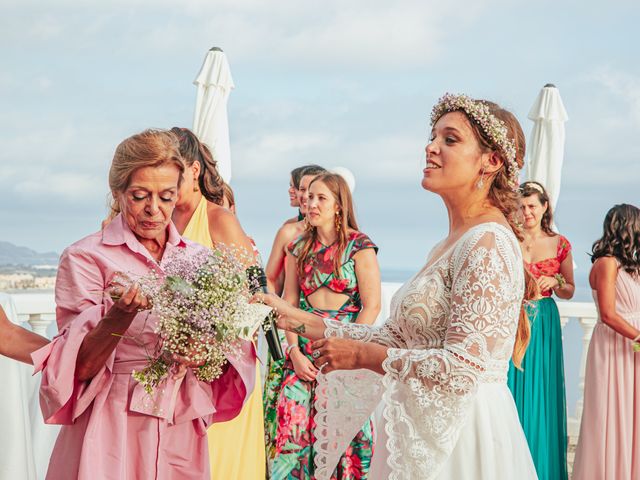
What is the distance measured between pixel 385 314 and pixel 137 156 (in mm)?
4574

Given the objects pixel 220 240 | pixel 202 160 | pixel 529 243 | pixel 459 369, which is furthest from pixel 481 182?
pixel 529 243

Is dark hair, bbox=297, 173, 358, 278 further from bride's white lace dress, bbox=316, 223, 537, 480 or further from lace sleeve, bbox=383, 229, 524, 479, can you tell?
lace sleeve, bbox=383, 229, 524, 479

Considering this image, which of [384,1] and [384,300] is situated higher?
[384,1]

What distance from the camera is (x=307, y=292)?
588 cm

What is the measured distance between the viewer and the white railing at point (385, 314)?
6.43 metres

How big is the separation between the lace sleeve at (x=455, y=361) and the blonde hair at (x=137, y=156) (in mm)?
1052

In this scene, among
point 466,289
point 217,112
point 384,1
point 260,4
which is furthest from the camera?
point 384,1

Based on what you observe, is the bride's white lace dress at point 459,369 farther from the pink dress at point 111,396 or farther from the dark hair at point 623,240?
the dark hair at point 623,240

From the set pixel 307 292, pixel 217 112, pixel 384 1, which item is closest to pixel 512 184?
pixel 307 292

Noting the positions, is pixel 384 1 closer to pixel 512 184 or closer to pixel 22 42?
pixel 22 42

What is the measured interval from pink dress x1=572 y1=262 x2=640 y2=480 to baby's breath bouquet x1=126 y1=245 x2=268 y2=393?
4.46 m

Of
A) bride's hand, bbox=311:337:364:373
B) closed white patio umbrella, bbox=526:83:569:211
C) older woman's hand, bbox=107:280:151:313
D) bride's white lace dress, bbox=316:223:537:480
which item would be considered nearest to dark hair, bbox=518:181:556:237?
closed white patio umbrella, bbox=526:83:569:211

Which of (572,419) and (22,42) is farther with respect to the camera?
(22,42)

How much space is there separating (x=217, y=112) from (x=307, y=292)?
338cm
